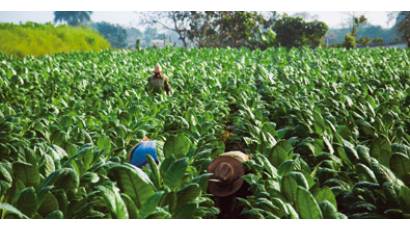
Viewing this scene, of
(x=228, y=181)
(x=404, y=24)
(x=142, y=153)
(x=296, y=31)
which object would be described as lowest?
(x=296, y=31)

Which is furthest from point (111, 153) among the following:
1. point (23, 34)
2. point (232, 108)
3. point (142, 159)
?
point (23, 34)

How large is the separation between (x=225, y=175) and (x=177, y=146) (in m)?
0.34

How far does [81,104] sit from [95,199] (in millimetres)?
3363

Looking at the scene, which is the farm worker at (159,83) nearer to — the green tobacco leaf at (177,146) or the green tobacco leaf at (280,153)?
the green tobacco leaf at (177,146)

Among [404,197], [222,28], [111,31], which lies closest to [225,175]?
[404,197]

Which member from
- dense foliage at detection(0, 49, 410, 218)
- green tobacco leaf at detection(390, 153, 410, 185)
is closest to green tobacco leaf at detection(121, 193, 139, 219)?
dense foliage at detection(0, 49, 410, 218)

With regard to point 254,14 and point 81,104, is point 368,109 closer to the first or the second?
point 81,104

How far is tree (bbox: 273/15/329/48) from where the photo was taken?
2547 cm

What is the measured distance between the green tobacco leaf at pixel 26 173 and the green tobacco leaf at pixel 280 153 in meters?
1.36

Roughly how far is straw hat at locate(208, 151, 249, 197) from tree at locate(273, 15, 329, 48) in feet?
72.3

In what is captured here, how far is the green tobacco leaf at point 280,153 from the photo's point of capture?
3467 millimetres

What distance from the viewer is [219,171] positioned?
3.49 meters

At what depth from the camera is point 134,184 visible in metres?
2.71

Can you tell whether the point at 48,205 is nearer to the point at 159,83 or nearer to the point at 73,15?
the point at 159,83
